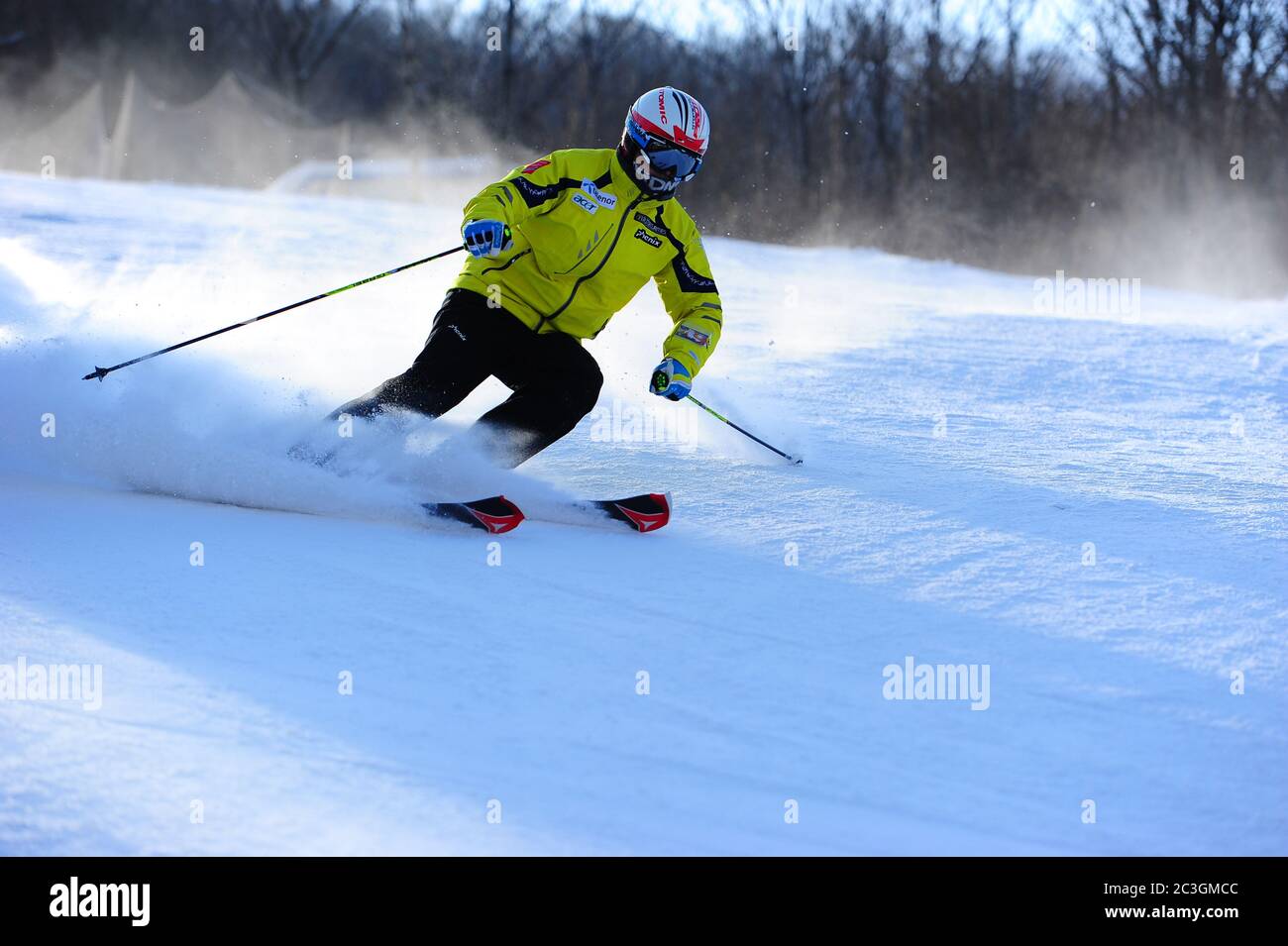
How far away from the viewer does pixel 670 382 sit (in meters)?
3.55

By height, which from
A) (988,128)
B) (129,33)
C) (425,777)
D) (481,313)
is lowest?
(425,777)

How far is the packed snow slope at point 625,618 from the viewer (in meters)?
1.81

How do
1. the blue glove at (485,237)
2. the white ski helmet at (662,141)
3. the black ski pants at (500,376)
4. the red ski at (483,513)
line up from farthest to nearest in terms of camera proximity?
the white ski helmet at (662,141), the black ski pants at (500,376), the blue glove at (485,237), the red ski at (483,513)

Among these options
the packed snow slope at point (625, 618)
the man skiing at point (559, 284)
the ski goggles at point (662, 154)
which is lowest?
the packed snow slope at point (625, 618)

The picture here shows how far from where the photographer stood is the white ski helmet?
11.6 feet

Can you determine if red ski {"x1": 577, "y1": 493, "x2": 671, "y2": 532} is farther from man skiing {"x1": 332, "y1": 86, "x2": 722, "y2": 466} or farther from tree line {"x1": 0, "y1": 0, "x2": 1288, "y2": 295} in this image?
tree line {"x1": 0, "y1": 0, "x2": 1288, "y2": 295}

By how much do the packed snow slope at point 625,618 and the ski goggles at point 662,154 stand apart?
1.07 metres

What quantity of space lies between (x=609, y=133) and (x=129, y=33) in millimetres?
20008

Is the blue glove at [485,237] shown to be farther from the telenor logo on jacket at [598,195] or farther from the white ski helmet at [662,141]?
the white ski helmet at [662,141]

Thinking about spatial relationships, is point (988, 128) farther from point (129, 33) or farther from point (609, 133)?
point (129, 33)

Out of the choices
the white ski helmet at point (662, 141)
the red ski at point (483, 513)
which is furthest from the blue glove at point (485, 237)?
the red ski at point (483, 513)

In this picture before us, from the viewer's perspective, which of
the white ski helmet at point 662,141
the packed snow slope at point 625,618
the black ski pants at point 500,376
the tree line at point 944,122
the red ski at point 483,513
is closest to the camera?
the packed snow slope at point 625,618

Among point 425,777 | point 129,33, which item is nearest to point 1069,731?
point 425,777
